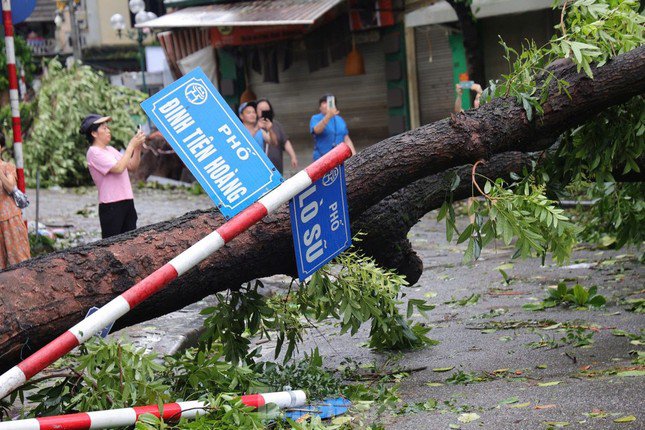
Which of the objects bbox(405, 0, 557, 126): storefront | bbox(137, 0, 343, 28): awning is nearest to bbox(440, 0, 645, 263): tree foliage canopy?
bbox(405, 0, 557, 126): storefront

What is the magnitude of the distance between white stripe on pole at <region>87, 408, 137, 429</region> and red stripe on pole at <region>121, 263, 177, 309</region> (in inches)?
17.4

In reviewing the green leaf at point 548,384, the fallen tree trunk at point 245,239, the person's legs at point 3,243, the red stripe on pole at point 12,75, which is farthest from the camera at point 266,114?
the green leaf at point 548,384

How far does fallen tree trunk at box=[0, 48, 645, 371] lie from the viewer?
170 inches

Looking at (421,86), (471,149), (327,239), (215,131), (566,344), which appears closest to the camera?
(215,131)

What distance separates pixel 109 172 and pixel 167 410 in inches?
184

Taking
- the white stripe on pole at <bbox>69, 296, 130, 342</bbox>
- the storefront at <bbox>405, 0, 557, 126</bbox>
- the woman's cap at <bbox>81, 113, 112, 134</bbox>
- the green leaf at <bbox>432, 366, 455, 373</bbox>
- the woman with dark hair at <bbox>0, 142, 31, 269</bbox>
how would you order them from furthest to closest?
1. the storefront at <bbox>405, 0, 557, 126</bbox>
2. the woman's cap at <bbox>81, 113, 112, 134</bbox>
3. the woman with dark hair at <bbox>0, 142, 31, 269</bbox>
4. the green leaf at <bbox>432, 366, 455, 373</bbox>
5. the white stripe on pole at <bbox>69, 296, 130, 342</bbox>

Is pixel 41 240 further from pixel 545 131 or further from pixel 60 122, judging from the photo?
pixel 60 122

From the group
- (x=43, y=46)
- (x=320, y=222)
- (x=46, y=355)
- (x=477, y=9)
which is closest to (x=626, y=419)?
(x=320, y=222)

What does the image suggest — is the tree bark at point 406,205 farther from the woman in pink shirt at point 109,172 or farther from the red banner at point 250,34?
the red banner at point 250,34

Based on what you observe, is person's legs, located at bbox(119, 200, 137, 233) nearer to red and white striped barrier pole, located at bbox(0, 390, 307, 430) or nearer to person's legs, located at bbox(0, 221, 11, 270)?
person's legs, located at bbox(0, 221, 11, 270)

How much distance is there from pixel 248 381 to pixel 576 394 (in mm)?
1526

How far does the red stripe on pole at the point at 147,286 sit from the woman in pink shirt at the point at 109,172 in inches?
181

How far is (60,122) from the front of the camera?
20.4m

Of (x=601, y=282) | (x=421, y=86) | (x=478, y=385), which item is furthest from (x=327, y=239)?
(x=421, y=86)
